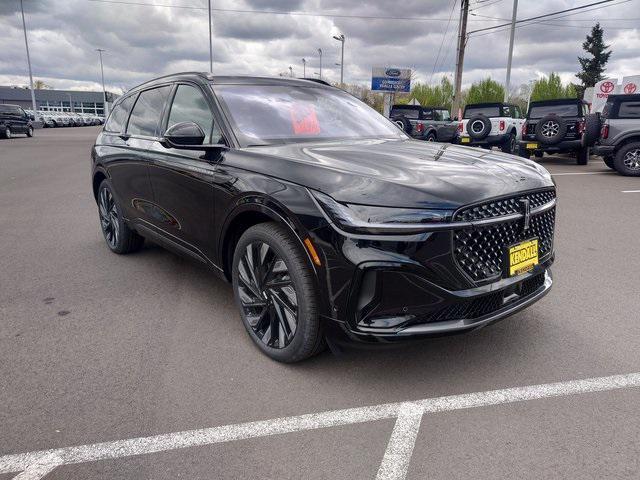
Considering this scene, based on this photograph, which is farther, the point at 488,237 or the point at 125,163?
the point at 125,163

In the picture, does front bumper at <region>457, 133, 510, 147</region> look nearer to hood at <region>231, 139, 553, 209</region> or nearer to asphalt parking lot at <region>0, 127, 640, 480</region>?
asphalt parking lot at <region>0, 127, 640, 480</region>

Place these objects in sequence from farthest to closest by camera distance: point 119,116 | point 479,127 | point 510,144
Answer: point 510,144
point 479,127
point 119,116

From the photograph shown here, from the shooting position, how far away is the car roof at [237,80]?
384 cm

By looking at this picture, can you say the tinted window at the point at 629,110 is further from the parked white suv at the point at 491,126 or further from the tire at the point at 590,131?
the parked white suv at the point at 491,126

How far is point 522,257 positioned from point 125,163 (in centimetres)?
360

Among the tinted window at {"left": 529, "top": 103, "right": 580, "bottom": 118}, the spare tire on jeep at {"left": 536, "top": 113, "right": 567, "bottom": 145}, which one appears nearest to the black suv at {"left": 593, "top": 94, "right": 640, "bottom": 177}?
the spare tire on jeep at {"left": 536, "top": 113, "right": 567, "bottom": 145}

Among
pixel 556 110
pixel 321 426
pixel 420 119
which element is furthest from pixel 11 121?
pixel 321 426

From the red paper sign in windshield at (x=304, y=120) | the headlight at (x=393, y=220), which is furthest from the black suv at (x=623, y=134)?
the headlight at (x=393, y=220)

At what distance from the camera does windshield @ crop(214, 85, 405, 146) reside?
349 centimetres

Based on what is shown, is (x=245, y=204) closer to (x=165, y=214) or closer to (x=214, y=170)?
(x=214, y=170)

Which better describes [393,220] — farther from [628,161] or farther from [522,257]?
[628,161]

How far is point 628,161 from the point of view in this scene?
12328 mm

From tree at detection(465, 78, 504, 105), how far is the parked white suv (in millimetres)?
48650

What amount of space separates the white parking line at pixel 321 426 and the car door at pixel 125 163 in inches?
95.1
